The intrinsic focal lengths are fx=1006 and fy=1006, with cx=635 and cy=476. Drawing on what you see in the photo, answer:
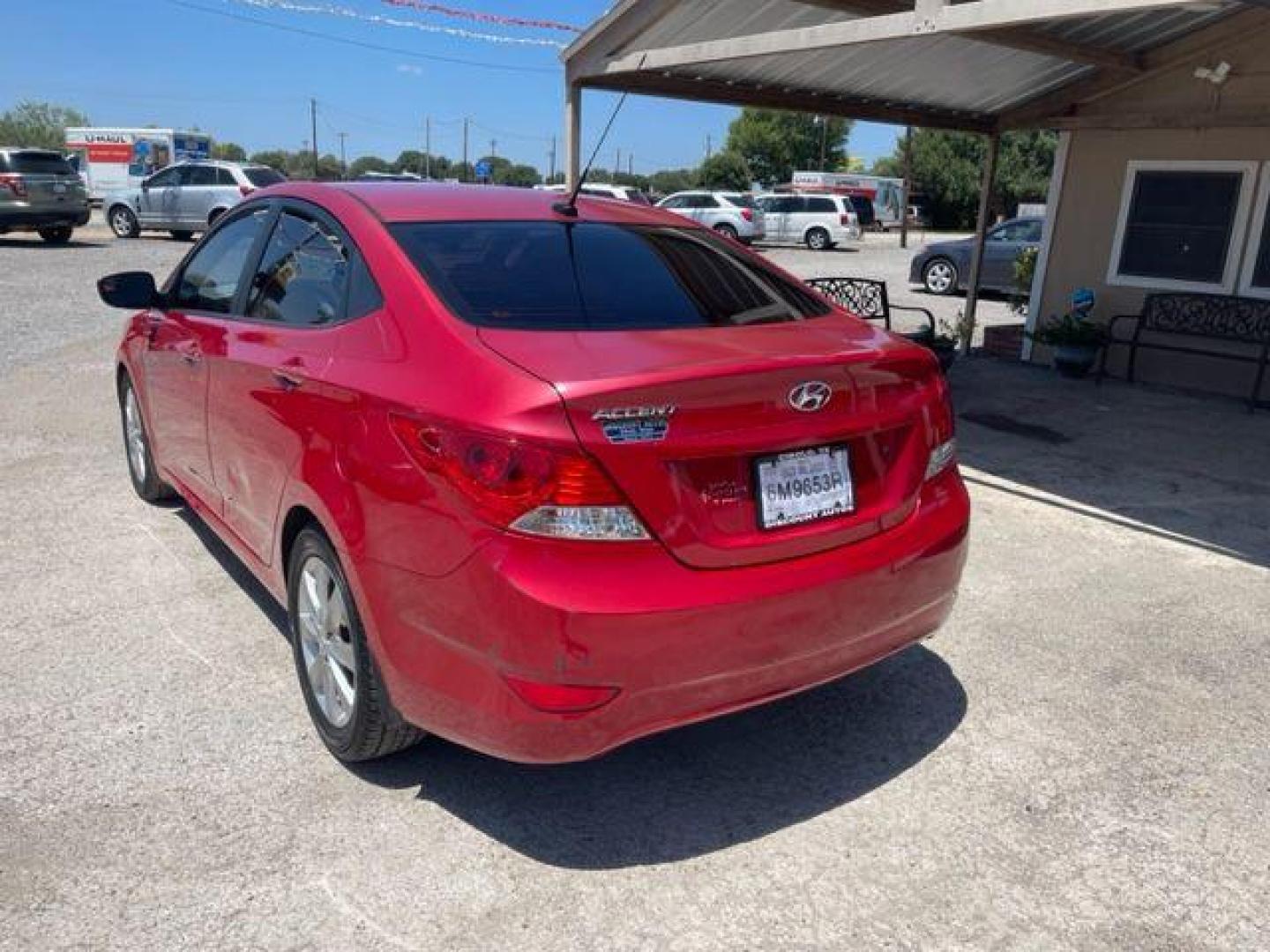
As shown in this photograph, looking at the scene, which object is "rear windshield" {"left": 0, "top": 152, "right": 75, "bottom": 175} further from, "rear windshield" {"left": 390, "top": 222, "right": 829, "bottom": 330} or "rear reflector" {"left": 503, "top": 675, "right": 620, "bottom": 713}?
"rear reflector" {"left": 503, "top": 675, "right": 620, "bottom": 713}

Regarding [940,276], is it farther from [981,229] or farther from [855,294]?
[855,294]

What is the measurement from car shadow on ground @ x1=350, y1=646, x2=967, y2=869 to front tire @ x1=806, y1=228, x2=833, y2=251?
92.6 feet

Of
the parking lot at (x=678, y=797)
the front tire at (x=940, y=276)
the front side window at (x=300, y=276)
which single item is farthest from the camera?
the front tire at (x=940, y=276)

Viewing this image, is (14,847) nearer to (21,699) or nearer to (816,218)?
(21,699)

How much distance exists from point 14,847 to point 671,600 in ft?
5.92

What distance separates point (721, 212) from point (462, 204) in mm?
25958

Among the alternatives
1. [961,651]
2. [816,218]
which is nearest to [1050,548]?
[961,651]

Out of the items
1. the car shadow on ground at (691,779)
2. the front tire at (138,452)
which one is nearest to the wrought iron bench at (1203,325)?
the car shadow on ground at (691,779)

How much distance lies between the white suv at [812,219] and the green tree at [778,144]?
140ft

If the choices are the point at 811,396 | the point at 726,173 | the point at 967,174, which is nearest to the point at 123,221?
the point at 811,396

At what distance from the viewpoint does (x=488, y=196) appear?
3.54 metres

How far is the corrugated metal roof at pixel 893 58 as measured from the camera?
7.45 metres

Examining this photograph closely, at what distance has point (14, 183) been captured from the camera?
747 inches

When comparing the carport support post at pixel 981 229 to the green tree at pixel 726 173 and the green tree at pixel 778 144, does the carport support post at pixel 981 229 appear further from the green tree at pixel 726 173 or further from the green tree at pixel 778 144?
the green tree at pixel 778 144
